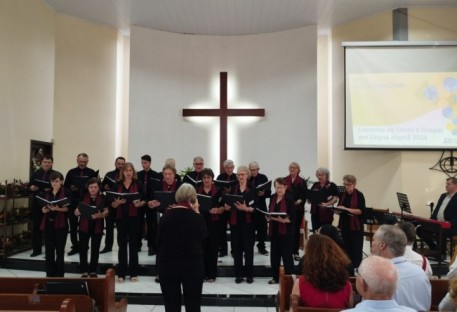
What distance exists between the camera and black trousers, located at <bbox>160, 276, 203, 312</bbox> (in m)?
3.28

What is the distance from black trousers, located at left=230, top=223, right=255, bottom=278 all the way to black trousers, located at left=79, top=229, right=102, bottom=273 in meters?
1.67

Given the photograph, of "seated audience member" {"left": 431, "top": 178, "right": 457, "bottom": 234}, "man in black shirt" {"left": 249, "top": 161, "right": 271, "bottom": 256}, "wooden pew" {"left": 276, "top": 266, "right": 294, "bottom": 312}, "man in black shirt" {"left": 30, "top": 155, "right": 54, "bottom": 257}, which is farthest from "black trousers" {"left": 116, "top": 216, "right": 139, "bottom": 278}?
"seated audience member" {"left": 431, "top": 178, "right": 457, "bottom": 234}

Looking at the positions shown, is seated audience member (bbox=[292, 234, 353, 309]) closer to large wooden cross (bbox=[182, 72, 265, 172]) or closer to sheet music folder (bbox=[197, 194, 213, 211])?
sheet music folder (bbox=[197, 194, 213, 211])

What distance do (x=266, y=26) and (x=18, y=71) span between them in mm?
4737

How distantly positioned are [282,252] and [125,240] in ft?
6.25

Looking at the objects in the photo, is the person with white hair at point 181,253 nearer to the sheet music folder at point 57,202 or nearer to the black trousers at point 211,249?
the black trousers at point 211,249

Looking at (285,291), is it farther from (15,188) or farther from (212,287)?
(15,188)

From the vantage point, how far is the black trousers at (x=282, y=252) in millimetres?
4918

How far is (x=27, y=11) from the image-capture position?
7109 millimetres

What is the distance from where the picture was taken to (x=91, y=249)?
5.14 meters

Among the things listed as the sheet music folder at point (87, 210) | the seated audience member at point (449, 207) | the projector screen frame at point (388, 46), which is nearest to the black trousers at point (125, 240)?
the sheet music folder at point (87, 210)

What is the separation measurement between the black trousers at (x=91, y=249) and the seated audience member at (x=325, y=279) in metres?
3.43

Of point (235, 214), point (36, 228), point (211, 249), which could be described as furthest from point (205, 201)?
point (36, 228)

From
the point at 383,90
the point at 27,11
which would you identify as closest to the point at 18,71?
the point at 27,11
